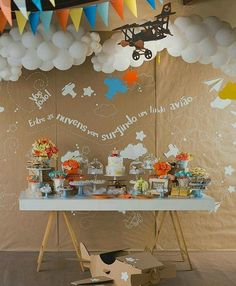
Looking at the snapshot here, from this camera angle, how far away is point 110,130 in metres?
4.93

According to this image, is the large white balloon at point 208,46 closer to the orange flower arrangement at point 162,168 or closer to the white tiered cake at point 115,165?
the orange flower arrangement at point 162,168

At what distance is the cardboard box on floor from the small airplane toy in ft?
5.82

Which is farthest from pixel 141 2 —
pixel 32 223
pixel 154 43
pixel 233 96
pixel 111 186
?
pixel 32 223

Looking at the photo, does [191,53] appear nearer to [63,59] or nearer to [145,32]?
[145,32]

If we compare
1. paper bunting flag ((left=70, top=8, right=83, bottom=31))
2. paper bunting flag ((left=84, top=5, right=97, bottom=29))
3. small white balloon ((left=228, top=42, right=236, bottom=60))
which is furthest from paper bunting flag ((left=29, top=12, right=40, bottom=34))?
small white balloon ((left=228, top=42, right=236, bottom=60))

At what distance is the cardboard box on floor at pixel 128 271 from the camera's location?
340cm

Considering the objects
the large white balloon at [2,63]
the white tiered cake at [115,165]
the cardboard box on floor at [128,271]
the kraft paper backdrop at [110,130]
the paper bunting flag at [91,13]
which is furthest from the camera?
the kraft paper backdrop at [110,130]

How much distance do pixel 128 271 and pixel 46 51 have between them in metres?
1.96

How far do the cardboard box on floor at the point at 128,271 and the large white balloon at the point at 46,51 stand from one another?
1.72 metres

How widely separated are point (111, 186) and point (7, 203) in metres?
1.15

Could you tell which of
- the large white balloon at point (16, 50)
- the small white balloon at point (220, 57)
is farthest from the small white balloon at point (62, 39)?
the small white balloon at point (220, 57)

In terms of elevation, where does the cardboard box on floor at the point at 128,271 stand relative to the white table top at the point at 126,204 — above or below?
below

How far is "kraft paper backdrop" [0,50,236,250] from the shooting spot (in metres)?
4.91

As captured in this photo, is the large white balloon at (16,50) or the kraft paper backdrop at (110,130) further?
the kraft paper backdrop at (110,130)
